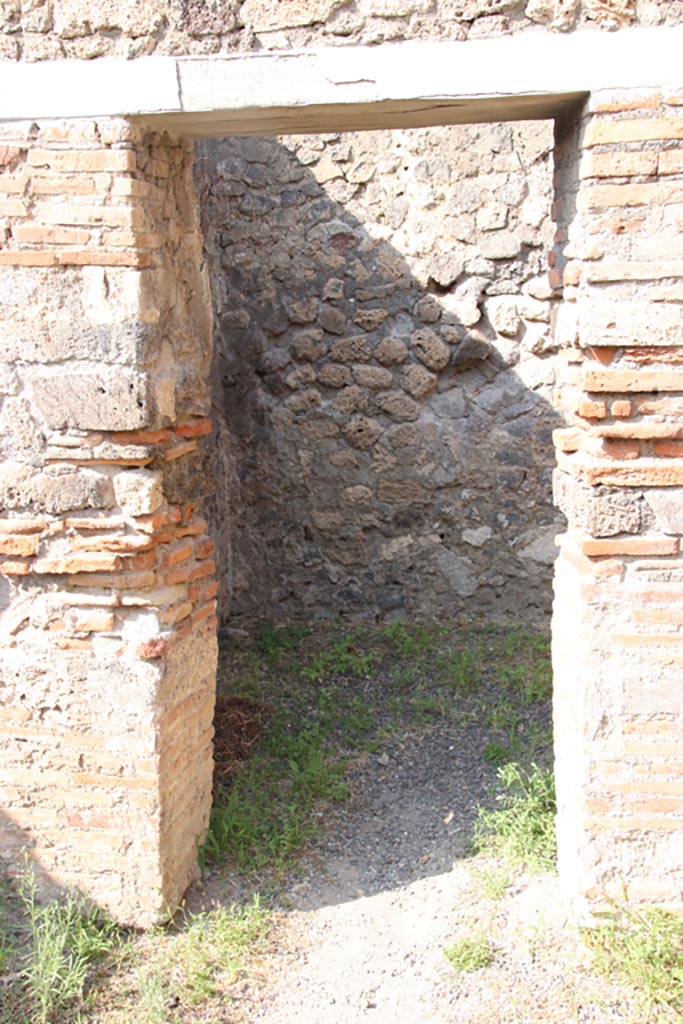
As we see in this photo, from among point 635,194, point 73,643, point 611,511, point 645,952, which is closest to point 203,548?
point 73,643

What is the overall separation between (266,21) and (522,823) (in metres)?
2.98

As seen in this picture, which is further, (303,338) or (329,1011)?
(303,338)

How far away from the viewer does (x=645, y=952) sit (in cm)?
303

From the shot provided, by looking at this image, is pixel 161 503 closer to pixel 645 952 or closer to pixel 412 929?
pixel 412 929

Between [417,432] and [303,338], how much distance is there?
2.80 feet

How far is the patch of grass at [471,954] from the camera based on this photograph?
316 centimetres

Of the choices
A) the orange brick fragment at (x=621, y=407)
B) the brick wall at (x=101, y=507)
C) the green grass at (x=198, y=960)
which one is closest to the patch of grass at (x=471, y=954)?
the green grass at (x=198, y=960)

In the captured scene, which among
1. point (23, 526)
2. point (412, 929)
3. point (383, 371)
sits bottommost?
point (412, 929)

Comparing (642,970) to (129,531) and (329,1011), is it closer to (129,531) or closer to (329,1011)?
(329,1011)

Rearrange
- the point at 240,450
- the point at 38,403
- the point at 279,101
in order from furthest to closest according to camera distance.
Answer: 1. the point at 240,450
2. the point at 38,403
3. the point at 279,101

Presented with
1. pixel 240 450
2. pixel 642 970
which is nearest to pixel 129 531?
pixel 642 970

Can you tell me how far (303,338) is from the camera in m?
5.63

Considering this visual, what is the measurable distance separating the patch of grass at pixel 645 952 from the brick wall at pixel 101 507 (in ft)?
4.85

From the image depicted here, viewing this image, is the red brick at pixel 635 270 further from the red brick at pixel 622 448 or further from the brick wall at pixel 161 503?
the red brick at pixel 622 448
